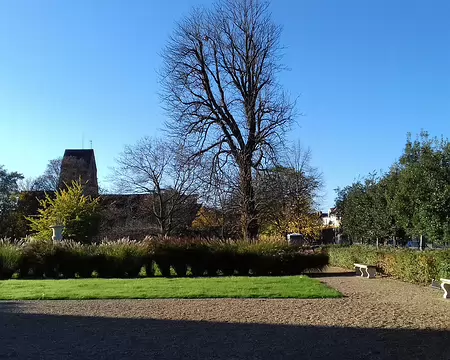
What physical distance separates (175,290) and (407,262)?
7475 millimetres

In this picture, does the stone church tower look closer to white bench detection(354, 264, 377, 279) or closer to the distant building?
the distant building

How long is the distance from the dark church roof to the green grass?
46.2 meters

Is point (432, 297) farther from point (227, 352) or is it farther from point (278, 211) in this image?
point (278, 211)

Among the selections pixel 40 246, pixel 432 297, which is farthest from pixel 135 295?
pixel 40 246

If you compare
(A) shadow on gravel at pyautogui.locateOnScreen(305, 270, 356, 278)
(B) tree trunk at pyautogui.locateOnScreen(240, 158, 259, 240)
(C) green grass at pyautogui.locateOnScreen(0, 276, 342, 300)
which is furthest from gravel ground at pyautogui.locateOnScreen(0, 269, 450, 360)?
(B) tree trunk at pyautogui.locateOnScreen(240, 158, 259, 240)

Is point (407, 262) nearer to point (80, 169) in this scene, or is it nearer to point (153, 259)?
point (153, 259)

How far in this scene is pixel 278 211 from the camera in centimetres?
3189

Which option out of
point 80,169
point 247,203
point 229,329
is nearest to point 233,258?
point 247,203

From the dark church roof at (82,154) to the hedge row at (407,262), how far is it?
1758 inches

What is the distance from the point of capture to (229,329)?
7.75 metres

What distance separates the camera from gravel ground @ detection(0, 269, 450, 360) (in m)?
6.30

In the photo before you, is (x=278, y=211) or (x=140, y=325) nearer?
(x=140, y=325)

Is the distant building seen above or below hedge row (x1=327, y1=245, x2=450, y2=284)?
above

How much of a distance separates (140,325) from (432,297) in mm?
7039
